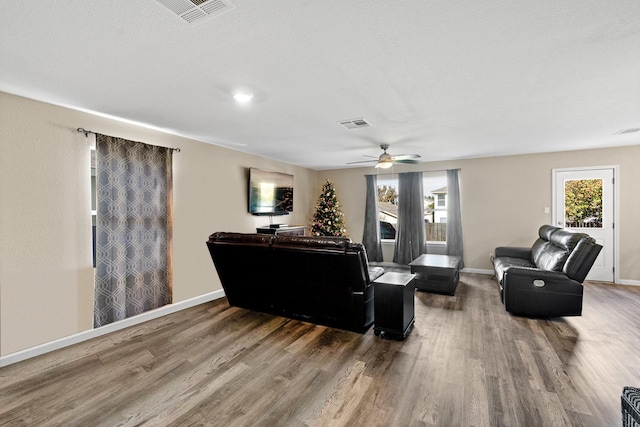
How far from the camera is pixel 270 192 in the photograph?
19.4 feet

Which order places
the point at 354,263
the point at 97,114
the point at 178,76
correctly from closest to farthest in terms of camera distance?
the point at 178,76 → the point at 354,263 → the point at 97,114

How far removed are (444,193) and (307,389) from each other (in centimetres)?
582

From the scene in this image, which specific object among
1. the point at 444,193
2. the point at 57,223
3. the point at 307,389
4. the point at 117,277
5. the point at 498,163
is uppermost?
the point at 498,163

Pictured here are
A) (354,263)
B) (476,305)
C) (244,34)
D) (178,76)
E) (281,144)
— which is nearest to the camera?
(244,34)

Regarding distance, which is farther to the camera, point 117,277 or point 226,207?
point 226,207

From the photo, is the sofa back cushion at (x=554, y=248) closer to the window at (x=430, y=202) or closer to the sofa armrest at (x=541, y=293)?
the sofa armrest at (x=541, y=293)

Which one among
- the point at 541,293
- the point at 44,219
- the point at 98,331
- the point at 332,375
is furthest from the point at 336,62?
the point at 98,331

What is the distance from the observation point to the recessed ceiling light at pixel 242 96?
2.78 m

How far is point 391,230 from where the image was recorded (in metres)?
7.43

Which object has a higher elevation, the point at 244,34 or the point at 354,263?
the point at 244,34

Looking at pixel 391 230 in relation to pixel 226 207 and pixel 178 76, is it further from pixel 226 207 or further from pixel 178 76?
pixel 178 76

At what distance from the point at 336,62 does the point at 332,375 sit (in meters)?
2.53

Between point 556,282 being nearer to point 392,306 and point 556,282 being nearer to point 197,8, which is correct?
point 392,306

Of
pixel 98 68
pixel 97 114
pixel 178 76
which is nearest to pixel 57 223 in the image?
pixel 97 114
